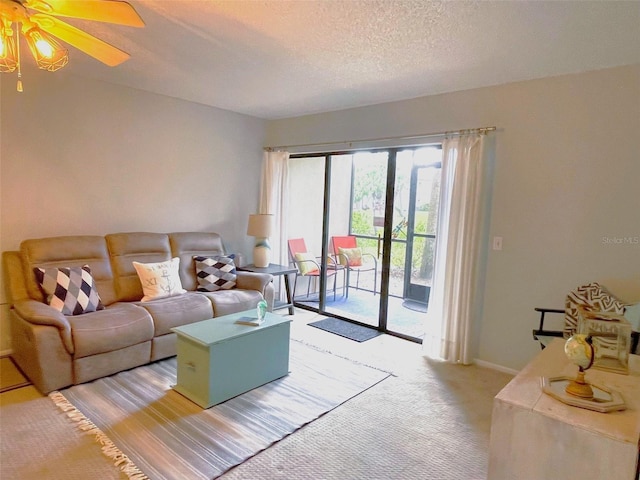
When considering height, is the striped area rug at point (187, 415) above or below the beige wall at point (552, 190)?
below

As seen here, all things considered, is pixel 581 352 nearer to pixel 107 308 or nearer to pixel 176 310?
pixel 176 310

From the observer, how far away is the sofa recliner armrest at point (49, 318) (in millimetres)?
2525

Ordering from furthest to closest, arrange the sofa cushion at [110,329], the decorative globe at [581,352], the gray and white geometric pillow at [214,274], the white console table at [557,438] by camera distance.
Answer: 1. the gray and white geometric pillow at [214,274]
2. the sofa cushion at [110,329]
3. the decorative globe at [581,352]
4. the white console table at [557,438]

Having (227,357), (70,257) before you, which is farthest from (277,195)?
(227,357)

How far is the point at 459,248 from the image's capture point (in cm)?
335

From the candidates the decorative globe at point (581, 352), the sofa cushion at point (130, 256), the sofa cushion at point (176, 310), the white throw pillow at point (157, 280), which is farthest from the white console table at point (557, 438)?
the sofa cushion at point (130, 256)

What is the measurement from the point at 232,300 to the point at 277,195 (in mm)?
1800

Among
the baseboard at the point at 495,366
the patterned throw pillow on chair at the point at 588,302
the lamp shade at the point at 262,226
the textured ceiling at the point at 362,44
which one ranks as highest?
the textured ceiling at the point at 362,44

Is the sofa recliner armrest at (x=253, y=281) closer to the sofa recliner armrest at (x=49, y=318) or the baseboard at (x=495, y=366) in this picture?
the sofa recliner armrest at (x=49, y=318)

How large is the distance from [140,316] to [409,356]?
237cm

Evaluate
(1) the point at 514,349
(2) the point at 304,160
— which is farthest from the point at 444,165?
(2) the point at 304,160

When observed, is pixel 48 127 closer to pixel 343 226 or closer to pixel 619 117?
pixel 343 226

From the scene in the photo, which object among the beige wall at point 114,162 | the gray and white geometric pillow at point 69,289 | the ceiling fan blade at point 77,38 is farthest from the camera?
the beige wall at point 114,162

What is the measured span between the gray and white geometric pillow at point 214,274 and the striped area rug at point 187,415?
923 millimetres
